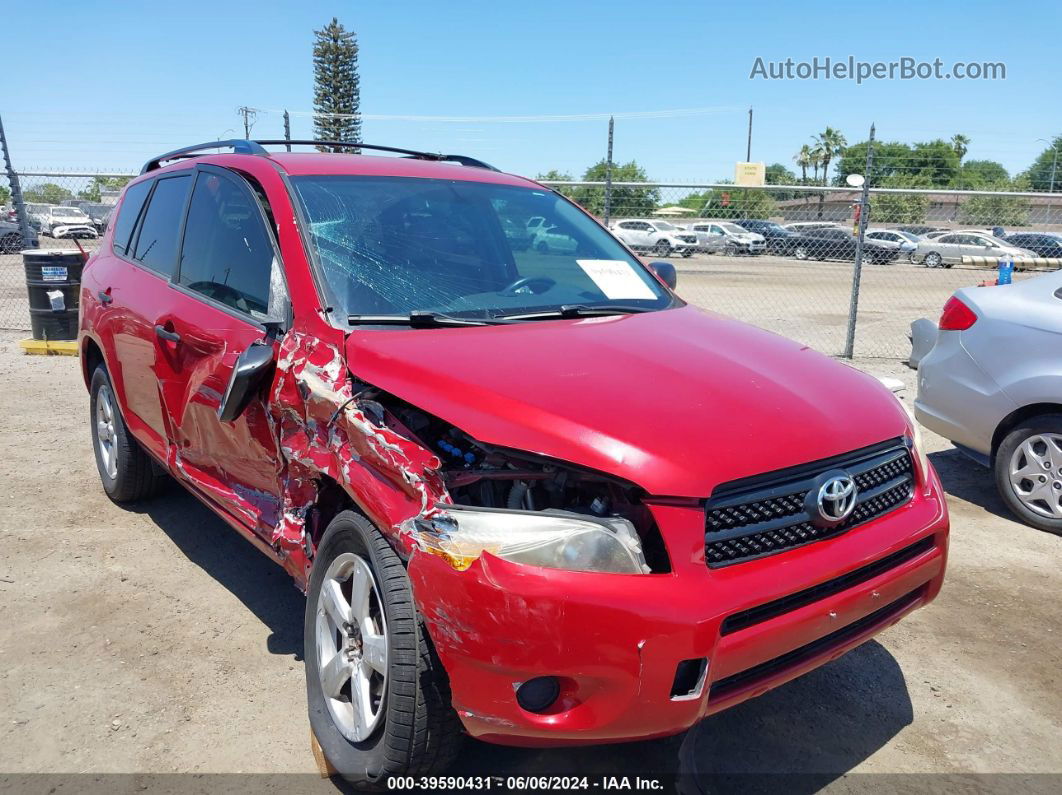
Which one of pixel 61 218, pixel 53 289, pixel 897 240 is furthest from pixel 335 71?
pixel 53 289

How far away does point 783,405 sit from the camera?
8.18 ft

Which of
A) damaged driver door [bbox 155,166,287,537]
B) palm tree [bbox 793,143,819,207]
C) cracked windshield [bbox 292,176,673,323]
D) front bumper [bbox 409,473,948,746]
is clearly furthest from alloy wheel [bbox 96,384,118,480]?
palm tree [bbox 793,143,819,207]

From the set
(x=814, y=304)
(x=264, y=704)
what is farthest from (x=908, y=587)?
(x=814, y=304)

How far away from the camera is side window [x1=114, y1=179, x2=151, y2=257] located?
463 centimetres

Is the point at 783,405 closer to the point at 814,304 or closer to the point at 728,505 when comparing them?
the point at 728,505

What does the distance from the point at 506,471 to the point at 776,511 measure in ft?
2.41

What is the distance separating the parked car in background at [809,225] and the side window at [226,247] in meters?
12.2

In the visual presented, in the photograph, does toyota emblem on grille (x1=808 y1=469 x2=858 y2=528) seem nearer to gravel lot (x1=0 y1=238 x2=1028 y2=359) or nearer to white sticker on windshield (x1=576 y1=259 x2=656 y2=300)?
white sticker on windshield (x1=576 y1=259 x2=656 y2=300)

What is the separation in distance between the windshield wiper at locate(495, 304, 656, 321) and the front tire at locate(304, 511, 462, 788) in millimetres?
953

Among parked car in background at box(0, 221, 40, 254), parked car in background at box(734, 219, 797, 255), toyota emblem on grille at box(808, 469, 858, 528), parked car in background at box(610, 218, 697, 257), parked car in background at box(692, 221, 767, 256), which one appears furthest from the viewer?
parked car in background at box(610, 218, 697, 257)

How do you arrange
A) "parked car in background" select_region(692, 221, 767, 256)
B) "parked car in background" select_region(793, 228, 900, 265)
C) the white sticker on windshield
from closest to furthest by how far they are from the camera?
the white sticker on windshield
"parked car in background" select_region(793, 228, 900, 265)
"parked car in background" select_region(692, 221, 767, 256)

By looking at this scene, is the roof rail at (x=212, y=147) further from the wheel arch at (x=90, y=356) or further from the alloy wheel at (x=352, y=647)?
the alloy wheel at (x=352, y=647)

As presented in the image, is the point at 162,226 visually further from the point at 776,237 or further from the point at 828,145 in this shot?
the point at 828,145

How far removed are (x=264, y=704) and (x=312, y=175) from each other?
78.9 inches
